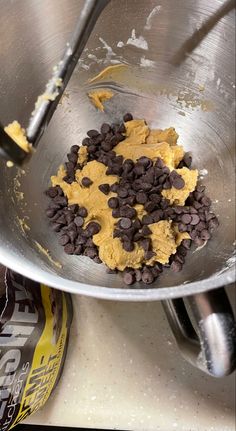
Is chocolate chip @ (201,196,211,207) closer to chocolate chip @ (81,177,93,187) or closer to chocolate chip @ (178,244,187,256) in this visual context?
chocolate chip @ (178,244,187,256)

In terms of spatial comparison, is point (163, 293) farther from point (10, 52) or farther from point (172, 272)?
point (10, 52)

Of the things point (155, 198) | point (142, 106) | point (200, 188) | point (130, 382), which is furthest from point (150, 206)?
point (130, 382)

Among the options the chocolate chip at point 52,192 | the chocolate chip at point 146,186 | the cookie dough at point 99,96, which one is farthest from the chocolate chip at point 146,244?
the cookie dough at point 99,96

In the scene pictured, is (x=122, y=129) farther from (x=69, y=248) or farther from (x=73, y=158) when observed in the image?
(x=69, y=248)

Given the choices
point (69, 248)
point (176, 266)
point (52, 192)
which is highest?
point (52, 192)

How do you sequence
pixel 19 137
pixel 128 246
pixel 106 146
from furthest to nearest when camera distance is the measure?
pixel 106 146
pixel 128 246
pixel 19 137

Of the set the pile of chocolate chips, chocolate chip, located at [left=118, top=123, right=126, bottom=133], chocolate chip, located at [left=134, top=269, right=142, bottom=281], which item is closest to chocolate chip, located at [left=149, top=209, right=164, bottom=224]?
the pile of chocolate chips

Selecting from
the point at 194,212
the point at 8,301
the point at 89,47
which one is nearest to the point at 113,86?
the point at 89,47
